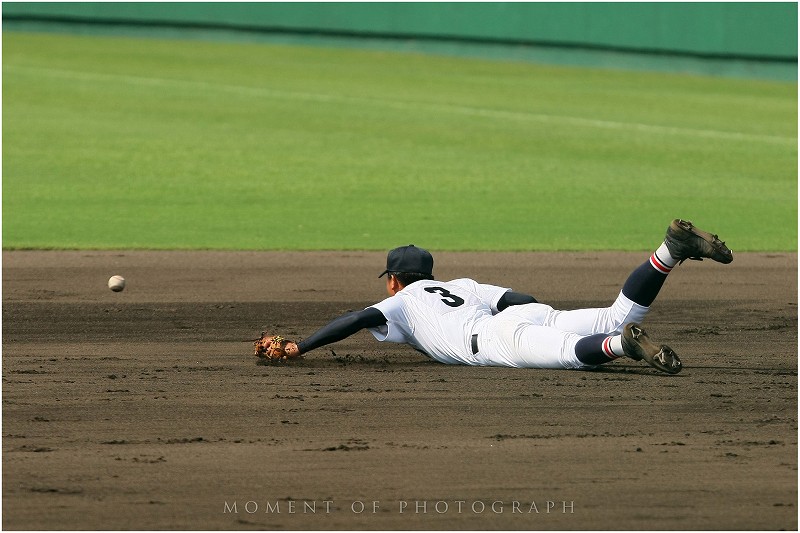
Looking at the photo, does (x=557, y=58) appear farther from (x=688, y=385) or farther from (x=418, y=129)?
(x=688, y=385)

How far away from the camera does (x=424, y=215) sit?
17047mm

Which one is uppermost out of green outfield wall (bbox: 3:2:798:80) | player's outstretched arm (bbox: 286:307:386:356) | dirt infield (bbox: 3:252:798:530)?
green outfield wall (bbox: 3:2:798:80)

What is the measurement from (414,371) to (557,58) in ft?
86.8

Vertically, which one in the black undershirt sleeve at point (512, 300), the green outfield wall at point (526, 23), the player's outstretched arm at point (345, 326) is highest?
the green outfield wall at point (526, 23)

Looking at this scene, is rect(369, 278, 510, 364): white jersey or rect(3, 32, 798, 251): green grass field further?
rect(3, 32, 798, 251): green grass field

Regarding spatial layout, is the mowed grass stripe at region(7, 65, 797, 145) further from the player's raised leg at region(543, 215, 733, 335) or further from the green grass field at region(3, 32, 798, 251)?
the player's raised leg at region(543, 215, 733, 335)

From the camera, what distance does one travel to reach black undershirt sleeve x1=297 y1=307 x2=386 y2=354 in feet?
27.5

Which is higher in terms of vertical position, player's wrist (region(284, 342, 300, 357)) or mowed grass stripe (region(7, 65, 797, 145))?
mowed grass stripe (region(7, 65, 797, 145))

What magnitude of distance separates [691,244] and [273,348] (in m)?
2.51

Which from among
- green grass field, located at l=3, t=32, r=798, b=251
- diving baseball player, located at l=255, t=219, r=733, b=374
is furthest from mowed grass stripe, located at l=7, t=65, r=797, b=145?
diving baseball player, located at l=255, t=219, r=733, b=374

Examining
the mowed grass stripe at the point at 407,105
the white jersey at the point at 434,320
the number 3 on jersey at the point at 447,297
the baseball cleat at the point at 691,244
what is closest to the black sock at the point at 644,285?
the baseball cleat at the point at 691,244

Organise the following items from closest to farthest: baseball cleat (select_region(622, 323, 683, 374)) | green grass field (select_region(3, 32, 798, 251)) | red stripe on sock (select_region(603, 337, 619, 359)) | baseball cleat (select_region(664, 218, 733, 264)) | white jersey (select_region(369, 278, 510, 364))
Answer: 1. baseball cleat (select_region(622, 323, 683, 374))
2. red stripe on sock (select_region(603, 337, 619, 359))
3. baseball cleat (select_region(664, 218, 733, 264))
4. white jersey (select_region(369, 278, 510, 364))
5. green grass field (select_region(3, 32, 798, 251))

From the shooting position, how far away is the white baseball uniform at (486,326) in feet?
27.6

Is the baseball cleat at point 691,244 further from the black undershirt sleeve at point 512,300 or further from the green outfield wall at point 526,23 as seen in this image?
the green outfield wall at point 526,23
